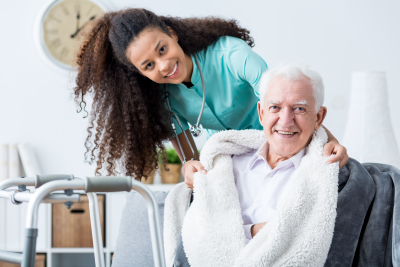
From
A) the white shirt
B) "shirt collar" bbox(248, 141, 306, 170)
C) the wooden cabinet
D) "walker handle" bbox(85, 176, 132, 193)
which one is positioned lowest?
the wooden cabinet

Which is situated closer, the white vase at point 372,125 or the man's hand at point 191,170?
the man's hand at point 191,170

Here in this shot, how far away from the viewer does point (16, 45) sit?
9.32 ft

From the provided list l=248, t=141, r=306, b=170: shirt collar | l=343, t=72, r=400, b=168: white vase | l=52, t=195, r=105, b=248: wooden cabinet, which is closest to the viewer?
l=248, t=141, r=306, b=170: shirt collar

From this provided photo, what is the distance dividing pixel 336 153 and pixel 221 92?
57 cm

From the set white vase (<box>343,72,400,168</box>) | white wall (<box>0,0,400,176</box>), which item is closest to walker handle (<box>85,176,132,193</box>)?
white vase (<box>343,72,400,168</box>)

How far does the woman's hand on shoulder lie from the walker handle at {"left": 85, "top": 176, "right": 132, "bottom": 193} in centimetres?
61

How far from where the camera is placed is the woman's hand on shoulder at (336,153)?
3.72 ft

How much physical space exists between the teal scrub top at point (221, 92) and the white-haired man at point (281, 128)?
0.75ft

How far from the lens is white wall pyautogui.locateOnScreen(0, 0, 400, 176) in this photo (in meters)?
2.65

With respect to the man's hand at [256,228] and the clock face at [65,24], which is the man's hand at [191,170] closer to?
the man's hand at [256,228]

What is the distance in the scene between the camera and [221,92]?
158cm

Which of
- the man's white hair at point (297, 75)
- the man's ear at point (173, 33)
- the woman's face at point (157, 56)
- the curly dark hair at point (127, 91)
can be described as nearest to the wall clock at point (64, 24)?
the curly dark hair at point (127, 91)

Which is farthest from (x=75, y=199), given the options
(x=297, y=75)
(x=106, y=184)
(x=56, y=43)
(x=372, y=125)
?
(x=56, y=43)

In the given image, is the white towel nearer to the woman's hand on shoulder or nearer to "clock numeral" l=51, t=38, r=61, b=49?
the woman's hand on shoulder
